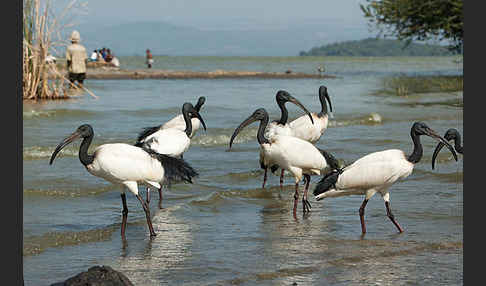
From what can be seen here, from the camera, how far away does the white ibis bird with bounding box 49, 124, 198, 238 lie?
665 cm

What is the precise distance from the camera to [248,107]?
69.6ft

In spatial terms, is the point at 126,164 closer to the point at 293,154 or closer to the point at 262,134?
the point at 262,134

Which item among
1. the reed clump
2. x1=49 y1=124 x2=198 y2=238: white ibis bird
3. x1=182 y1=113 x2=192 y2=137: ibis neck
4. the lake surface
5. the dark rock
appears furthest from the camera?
the reed clump

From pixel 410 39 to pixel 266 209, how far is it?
82.2 ft

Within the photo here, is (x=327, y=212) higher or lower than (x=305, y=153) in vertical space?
lower

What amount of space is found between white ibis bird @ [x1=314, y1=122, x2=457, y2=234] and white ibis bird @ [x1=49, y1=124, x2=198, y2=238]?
57.7 inches

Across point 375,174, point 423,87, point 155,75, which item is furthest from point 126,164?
point 155,75

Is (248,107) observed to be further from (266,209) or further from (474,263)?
(474,263)

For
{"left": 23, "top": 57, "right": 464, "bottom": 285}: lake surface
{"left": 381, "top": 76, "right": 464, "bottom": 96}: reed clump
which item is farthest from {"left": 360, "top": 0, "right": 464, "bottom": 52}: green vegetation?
{"left": 23, "top": 57, "right": 464, "bottom": 285}: lake surface

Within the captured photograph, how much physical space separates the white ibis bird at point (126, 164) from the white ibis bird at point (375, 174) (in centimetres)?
147

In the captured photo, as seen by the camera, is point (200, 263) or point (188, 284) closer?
point (188, 284)

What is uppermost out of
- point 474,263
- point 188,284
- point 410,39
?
point 410,39

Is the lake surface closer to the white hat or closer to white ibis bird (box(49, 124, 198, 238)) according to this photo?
white ibis bird (box(49, 124, 198, 238))

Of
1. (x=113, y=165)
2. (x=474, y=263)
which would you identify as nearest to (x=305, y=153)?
(x=113, y=165)
